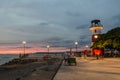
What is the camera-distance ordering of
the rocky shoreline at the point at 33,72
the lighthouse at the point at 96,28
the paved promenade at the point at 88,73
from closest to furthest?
the paved promenade at the point at 88,73, the rocky shoreline at the point at 33,72, the lighthouse at the point at 96,28

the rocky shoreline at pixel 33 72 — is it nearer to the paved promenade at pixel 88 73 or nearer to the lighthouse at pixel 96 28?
the paved promenade at pixel 88 73

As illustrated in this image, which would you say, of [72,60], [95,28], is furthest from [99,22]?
[72,60]

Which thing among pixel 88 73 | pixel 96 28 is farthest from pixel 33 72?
pixel 96 28

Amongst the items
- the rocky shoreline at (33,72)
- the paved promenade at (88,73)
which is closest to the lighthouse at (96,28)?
the rocky shoreline at (33,72)

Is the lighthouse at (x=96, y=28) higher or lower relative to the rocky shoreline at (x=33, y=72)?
higher

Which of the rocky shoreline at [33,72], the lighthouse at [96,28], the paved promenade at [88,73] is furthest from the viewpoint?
the lighthouse at [96,28]

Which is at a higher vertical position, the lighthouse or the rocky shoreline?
the lighthouse

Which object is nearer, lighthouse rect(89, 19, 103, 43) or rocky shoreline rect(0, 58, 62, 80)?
rocky shoreline rect(0, 58, 62, 80)

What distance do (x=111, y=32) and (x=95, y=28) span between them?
3357cm

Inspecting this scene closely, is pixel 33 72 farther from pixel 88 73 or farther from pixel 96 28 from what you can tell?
pixel 96 28

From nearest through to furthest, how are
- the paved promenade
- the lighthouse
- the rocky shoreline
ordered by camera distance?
the paved promenade
the rocky shoreline
the lighthouse

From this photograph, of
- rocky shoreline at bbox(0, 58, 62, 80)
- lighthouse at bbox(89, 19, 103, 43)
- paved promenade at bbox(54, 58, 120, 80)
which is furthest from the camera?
lighthouse at bbox(89, 19, 103, 43)

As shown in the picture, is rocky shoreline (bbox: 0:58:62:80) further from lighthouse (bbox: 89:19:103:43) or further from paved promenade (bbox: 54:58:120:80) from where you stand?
lighthouse (bbox: 89:19:103:43)

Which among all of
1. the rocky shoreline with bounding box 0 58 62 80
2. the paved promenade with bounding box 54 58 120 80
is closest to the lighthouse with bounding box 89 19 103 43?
the rocky shoreline with bounding box 0 58 62 80
